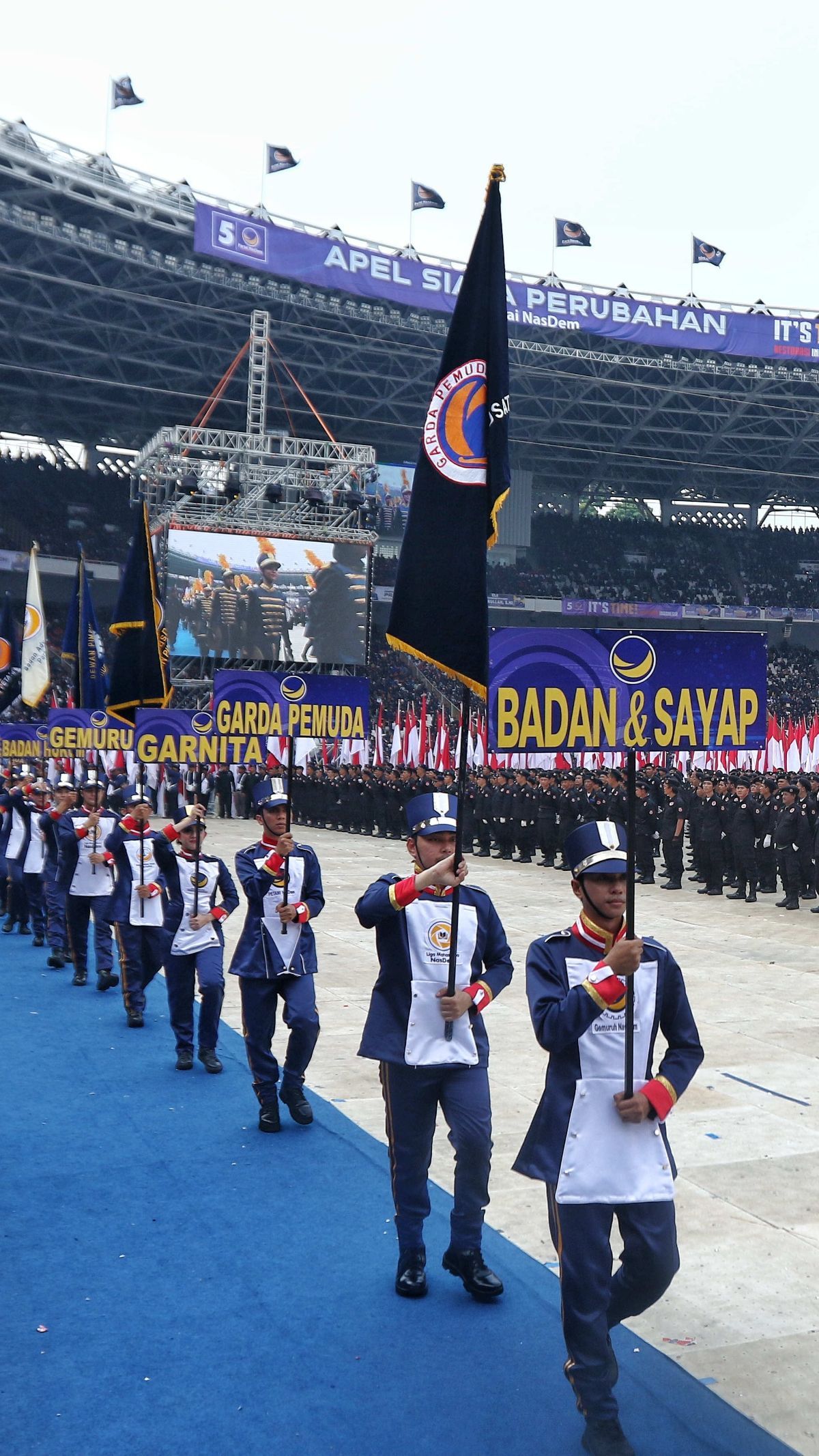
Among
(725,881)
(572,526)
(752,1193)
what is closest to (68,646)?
(725,881)

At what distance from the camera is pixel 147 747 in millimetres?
11891

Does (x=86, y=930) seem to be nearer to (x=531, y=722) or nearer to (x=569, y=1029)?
(x=531, y=722)

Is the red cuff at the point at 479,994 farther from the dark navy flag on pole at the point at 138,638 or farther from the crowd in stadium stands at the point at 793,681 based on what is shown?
the crowd in stadium stands at the point at 793,681

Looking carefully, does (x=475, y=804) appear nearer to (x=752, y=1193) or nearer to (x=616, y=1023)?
(x=752, y=1193)

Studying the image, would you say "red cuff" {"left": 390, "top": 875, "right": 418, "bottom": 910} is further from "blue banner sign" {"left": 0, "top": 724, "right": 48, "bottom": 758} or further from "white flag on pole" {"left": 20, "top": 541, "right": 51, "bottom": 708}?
"blue banner sign" {"left": 0, "top": 724, "right": 48, "bottom": 758}

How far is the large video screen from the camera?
1421 inches

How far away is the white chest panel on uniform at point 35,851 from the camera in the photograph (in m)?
14.0

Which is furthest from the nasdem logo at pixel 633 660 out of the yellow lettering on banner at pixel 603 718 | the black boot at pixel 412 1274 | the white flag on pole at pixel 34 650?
the white flag on pole at pixel 34 650

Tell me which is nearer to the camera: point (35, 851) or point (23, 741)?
point (35, 851)

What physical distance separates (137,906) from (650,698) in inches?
165

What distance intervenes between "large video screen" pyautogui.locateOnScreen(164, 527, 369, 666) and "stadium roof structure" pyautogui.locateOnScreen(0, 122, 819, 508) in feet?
36.6

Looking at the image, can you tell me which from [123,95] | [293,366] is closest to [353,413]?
[293,366]

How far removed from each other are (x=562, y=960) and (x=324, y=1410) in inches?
59.7

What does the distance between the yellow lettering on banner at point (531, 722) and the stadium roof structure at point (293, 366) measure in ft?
113
